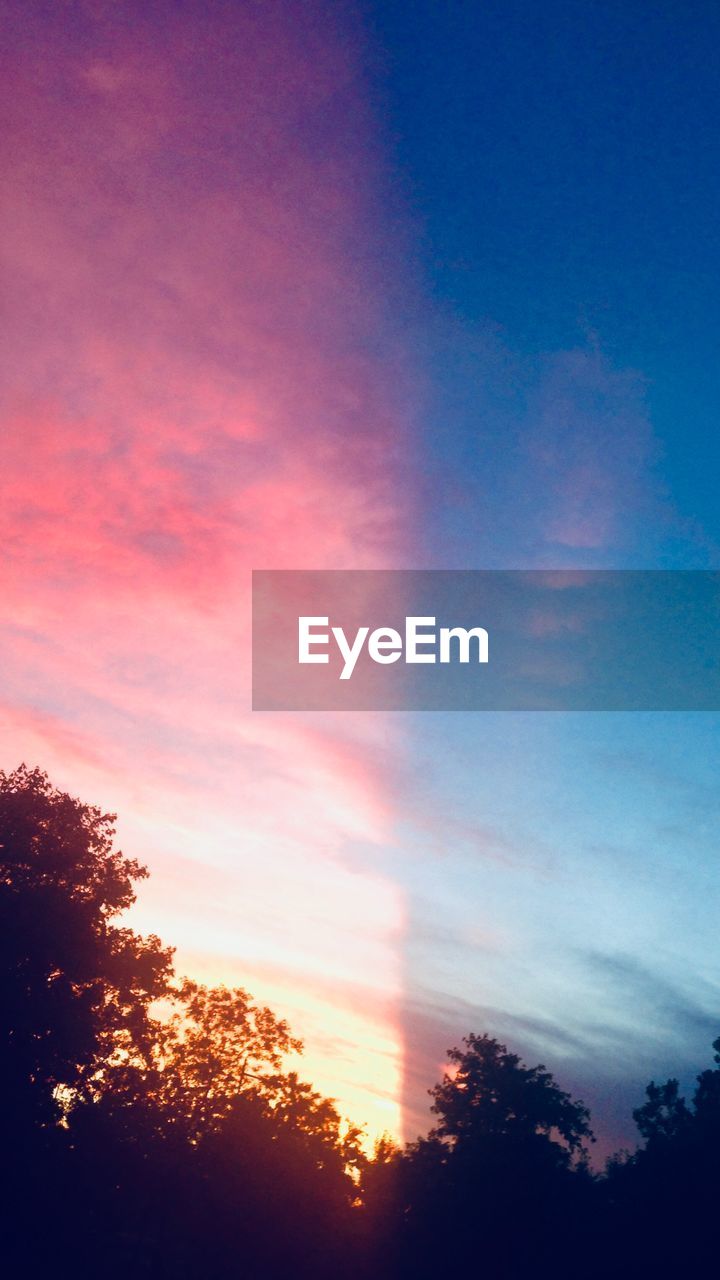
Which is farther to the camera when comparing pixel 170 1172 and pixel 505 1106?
pixel 505 1106

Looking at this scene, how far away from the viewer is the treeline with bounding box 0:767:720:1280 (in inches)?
1262

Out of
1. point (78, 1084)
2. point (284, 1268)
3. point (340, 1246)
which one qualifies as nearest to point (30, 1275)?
point (78, 1084)

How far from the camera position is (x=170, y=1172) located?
35.6 m

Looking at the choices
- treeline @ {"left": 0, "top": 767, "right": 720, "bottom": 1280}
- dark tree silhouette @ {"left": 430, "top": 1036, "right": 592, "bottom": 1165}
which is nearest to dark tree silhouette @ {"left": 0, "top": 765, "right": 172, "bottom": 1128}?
treeline @ {"left": 0, "top": 767, "right": 720, "bottom": 1280}

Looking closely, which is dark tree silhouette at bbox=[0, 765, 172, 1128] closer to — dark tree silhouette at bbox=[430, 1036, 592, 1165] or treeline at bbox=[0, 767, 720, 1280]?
treeline at bbox=[0, 767, 720, 1280]

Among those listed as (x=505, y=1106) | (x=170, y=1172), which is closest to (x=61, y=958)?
(x=170, y=1172)

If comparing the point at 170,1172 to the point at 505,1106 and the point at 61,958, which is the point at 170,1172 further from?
the point at 505,1106

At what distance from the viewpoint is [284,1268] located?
112 feet

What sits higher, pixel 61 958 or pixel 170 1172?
pixel 61 958

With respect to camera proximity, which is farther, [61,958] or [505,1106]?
[505,1106]

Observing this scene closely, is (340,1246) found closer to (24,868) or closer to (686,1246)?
(686,1246)

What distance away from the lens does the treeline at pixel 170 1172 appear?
32062 mm

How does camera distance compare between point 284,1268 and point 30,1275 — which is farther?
point 284,1268

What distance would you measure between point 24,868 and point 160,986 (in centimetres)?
951
